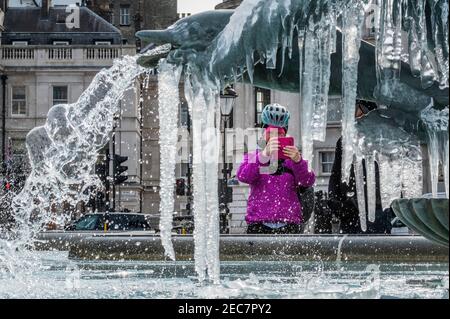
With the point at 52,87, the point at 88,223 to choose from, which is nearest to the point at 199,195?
the point at 88,223

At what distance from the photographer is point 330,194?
37.4 feet

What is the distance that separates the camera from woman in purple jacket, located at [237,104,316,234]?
27.7 feet

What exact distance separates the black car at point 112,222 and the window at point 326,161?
69.2 feet

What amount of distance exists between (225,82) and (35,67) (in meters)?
57.5

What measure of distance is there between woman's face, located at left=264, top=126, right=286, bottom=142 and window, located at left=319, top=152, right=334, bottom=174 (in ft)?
125

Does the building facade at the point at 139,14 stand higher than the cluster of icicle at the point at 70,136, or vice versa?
the building facade at the point at 139,14

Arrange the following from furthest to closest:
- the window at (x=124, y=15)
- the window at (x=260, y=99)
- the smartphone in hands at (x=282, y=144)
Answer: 1. the window at (x=124, y=15)
2. the window at (x=260, y=99)
3. the smartphone in hands at (x=282, y=144)

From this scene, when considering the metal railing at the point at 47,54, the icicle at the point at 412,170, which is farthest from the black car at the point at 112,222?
the metal railing at the point at 47,54

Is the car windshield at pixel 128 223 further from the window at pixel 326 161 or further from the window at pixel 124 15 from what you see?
the window at pixel 124 15

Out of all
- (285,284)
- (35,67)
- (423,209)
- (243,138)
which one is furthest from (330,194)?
(35,67)

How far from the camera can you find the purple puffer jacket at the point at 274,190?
27.7ft

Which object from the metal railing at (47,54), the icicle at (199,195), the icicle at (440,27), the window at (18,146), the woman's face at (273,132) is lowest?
the icicle at (199,195)

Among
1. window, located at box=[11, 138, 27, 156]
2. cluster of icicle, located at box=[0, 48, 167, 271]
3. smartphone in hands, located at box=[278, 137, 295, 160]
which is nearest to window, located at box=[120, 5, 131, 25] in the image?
window, located at box=[11, 138, 27, 156]
